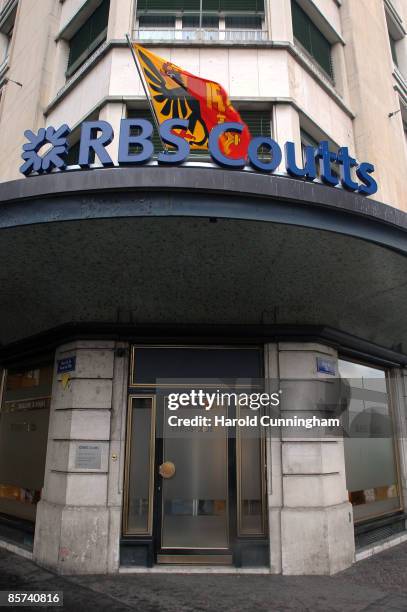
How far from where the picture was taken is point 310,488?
7.44 meters

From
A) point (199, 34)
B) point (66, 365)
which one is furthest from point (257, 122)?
point (66, 365)

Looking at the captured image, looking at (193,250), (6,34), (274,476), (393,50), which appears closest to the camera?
(193,250)

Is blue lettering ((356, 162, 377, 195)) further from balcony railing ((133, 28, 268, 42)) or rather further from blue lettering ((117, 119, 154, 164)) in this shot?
balcony railing ((133, 28, 268, 42))

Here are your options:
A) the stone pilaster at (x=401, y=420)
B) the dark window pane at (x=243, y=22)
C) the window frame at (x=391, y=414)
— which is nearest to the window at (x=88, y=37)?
the dark window pane at (x=243, y=22)

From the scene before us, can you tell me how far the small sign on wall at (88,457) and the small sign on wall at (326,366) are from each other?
12.5 feet

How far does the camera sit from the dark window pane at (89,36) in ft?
35.0

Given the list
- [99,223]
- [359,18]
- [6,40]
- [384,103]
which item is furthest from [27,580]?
[6,40]

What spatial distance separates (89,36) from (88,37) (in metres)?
0.07

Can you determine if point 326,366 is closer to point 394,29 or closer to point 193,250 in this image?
point 193,250

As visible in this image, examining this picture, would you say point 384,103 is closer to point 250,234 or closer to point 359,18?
point 359,18

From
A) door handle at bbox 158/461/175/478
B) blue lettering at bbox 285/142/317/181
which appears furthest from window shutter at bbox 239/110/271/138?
door handle at bbox 158/461/175/478

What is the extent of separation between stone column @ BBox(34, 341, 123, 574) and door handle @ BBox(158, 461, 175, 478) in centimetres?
69

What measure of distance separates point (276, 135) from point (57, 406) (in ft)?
20.7

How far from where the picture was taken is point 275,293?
749 centimetres
